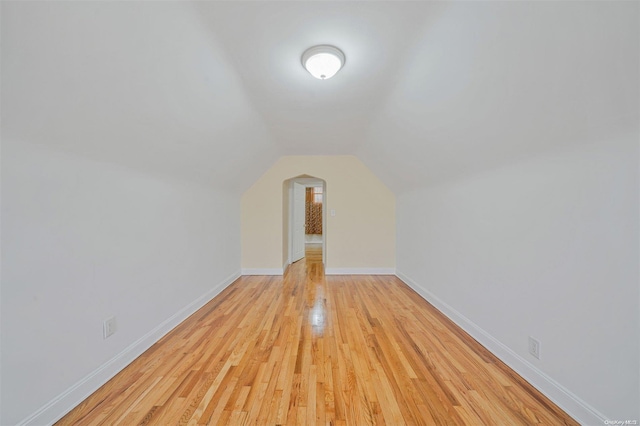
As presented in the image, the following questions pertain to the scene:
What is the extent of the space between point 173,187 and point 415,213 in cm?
319

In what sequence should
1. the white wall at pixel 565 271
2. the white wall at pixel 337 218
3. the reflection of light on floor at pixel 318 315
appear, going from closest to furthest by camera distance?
1. the white wall at pixel 565 271
2. the reflection of light on floor at pixel 318 315
3. the white wall at pixel 337 218

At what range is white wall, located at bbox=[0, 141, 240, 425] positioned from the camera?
3.71 ft

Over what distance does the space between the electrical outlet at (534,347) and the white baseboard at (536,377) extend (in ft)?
0.29

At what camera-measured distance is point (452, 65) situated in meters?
1.49

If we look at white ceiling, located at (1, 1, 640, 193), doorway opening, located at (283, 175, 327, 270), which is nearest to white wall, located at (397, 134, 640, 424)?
white ceiling, located at (1, 1, 640, 193)

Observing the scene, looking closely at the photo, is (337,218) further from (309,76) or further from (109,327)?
(109,327)

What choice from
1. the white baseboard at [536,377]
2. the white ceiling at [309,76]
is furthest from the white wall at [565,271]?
the white ceiling at [309,76]

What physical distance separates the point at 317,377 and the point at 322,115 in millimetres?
2483

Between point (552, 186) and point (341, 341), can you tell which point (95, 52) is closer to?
point (341, 341)

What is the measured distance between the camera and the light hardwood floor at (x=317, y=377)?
1.32 meters

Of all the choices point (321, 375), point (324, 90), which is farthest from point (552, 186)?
point (321, 375)

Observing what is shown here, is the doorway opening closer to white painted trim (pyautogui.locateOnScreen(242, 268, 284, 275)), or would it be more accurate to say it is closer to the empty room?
white painted trim (pyautogui.locateOnScreen(242, 268, 284, 275))

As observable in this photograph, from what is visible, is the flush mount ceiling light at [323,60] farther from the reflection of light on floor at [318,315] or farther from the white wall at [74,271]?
the reflection of light on floor at [318,315]

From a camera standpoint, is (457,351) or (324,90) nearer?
(457,351)
